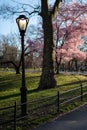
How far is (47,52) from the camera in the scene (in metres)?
29.0

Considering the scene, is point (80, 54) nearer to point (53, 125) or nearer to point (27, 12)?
point (27, 12)

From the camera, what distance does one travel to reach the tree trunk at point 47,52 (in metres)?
28.5

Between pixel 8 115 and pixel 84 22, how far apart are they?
41959mm

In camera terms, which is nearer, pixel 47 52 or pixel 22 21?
pixel 22 21

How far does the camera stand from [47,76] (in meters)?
28.6

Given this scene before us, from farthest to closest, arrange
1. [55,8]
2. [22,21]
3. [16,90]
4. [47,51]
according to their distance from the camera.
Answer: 1. [55,8]
2. [47,51]
3. [16,90]
4. [22,21]

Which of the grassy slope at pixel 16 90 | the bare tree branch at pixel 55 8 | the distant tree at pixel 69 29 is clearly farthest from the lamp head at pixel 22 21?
the distant tree at pixel 69 29

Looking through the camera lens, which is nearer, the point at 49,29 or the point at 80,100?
the point at 80,100

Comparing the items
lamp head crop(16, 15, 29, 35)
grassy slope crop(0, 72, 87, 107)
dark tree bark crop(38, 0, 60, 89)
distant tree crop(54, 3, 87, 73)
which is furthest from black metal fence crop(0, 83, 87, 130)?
distant tree crop(54, 3, 87, 73)

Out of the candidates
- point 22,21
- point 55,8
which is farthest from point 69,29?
point 22,21

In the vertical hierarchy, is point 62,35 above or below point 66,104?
above

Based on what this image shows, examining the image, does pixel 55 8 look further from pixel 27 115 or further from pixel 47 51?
pixel 27 115

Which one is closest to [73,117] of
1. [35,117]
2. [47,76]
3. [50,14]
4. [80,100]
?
[35,117]

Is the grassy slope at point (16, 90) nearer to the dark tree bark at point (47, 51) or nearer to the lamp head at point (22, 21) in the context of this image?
the dark tree bark at point (47, 51)
